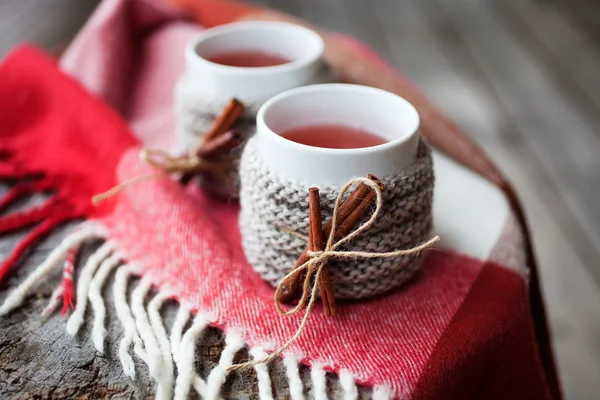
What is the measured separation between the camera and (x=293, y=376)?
1.35 feet

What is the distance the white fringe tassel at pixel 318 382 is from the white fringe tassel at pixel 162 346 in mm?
96

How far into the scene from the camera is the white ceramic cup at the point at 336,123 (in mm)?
418

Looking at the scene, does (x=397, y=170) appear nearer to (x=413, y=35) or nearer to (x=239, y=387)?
(x=239, y=387)

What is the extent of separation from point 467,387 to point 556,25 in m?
2.12

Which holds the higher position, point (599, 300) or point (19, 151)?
point (19, 151)

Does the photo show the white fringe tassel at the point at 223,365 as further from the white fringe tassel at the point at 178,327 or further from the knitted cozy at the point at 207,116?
the knitted cozy at the point at 207,116

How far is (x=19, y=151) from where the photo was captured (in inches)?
27.0

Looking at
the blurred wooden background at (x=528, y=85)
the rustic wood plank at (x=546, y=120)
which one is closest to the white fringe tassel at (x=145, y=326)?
the blurred wooden background at (x=528, y=85)

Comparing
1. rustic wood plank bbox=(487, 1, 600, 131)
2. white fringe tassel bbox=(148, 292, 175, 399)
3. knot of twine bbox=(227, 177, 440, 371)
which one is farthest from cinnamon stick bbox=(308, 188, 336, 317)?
rustic wood plank bbox=(487, 1, 600, 131)

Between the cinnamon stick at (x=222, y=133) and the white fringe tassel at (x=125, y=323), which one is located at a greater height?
the cinnamon stick at (x=222, y=133)

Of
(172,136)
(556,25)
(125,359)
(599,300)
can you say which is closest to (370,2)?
(556,25)

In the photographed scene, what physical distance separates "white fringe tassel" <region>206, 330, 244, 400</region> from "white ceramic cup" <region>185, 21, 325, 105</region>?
23 centimetres

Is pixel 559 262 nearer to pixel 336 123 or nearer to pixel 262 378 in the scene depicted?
pixel 336 123

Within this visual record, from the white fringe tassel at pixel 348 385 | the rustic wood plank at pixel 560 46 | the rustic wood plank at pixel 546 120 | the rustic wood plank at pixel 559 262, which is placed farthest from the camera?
the rustic wood plank at pixel 560 46
